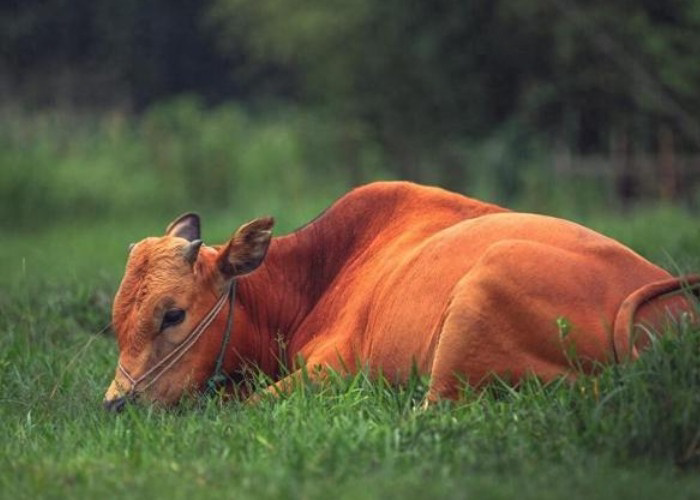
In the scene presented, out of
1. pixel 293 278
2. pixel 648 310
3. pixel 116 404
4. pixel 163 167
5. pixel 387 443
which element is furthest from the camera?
pixel 163 167

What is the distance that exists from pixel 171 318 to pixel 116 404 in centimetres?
47

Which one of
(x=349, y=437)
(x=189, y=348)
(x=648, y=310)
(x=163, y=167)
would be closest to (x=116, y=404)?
(x=189, y=348)

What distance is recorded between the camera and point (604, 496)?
5.06 meters

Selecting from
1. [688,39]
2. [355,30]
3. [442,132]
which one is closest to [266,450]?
[688,39]

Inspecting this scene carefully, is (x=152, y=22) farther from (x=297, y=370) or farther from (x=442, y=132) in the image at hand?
(x=297, y=370)

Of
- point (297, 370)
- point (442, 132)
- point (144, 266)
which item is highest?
point (144, 266)

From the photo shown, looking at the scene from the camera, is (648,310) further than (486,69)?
No

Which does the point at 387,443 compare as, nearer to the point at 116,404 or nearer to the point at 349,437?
the point at 349,437

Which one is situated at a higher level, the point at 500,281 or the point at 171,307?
the point at 500,281

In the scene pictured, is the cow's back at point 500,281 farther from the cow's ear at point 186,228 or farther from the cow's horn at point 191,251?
the cow's ear at point 186,228

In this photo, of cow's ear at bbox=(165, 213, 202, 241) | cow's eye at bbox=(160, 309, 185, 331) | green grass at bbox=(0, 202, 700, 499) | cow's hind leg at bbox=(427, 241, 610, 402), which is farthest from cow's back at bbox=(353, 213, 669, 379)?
cow's ear at bbox=(165, 213, 202, 241)

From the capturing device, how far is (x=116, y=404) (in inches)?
286

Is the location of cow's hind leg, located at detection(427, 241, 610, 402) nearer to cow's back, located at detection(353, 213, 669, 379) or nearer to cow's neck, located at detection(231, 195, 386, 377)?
cow's back, located at detection(353, 213, 669, 379)

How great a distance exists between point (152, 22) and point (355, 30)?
1051cm
